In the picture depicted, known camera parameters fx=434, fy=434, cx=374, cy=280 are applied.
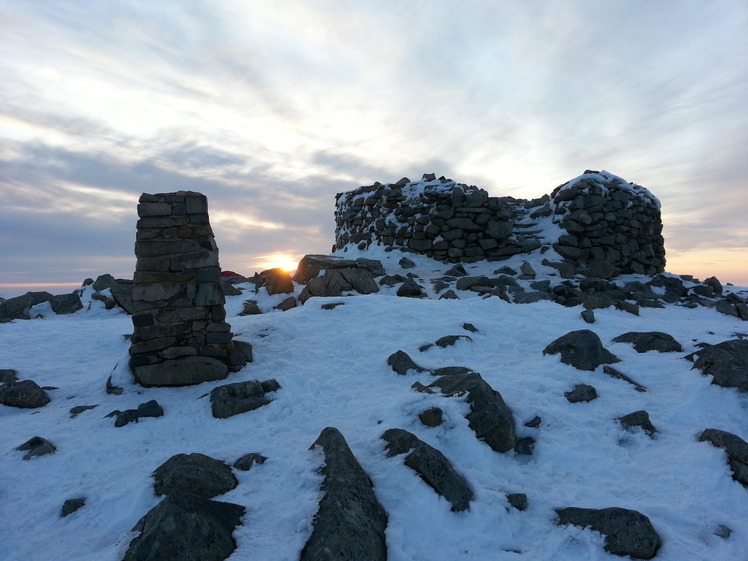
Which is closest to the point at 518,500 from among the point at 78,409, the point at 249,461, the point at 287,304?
the point at 249,461

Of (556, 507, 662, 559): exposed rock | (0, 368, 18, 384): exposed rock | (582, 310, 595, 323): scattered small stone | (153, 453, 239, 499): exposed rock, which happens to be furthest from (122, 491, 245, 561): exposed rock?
(582, 310, 595, 323): scattered small stone

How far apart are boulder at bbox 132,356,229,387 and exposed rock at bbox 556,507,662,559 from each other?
17.3 ft

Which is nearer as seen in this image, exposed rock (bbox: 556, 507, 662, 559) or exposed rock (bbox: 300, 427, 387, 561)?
exposed rock (bbox: 300, 427, 387, 561)

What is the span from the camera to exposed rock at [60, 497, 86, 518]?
3.83 meters

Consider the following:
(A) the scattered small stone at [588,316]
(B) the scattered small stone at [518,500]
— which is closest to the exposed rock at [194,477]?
(B) the scattered small stone at [518,500]

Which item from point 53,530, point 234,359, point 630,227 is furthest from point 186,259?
point 630,227

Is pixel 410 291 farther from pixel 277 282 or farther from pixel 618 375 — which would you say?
pixel 618 375

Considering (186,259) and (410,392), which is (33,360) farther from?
(410,392)

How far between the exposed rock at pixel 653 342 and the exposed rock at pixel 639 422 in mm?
2656

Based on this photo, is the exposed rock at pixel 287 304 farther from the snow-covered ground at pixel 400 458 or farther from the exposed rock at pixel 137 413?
the exposed rock at pixel 137 413

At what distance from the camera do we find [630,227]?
18.1m

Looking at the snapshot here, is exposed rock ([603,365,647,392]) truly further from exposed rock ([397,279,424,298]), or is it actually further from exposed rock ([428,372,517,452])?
exposed rock ([397,279,424,298])

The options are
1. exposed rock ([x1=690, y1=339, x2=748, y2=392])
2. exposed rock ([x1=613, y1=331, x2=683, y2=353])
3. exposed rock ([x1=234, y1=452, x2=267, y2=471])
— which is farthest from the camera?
exposed rock ([x1=613, y1=331, x2=683, y2=353])

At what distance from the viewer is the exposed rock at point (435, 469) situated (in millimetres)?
3660
